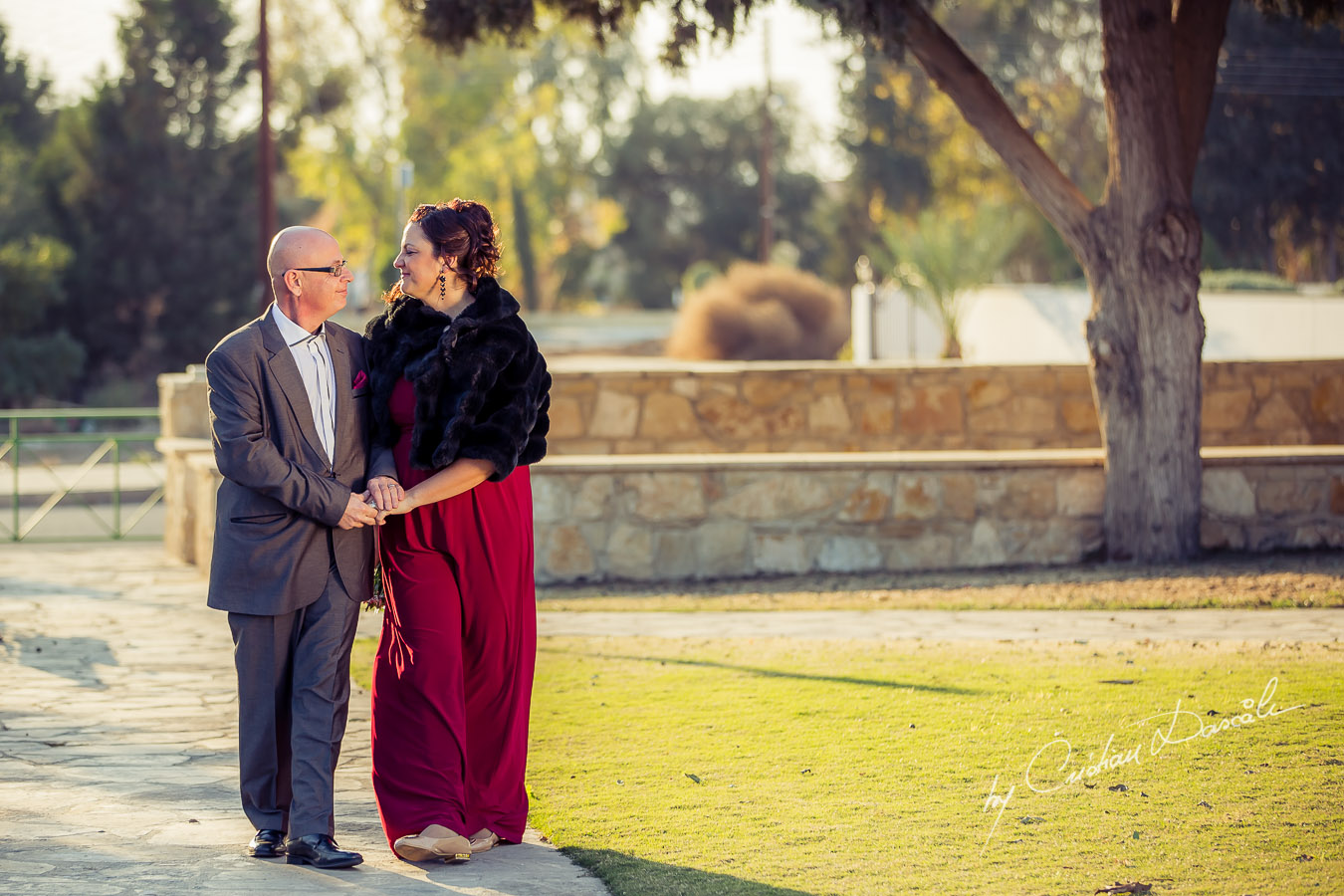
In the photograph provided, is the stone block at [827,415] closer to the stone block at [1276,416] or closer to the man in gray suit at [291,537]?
the stone block at [1276,416]

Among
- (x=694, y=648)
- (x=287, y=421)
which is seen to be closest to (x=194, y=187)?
(x=694, y=648)

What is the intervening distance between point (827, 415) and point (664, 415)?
1413 mm

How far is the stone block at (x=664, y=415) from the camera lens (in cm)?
1318

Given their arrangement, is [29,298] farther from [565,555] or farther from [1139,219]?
[1139,219]

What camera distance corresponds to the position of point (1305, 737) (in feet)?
17.9

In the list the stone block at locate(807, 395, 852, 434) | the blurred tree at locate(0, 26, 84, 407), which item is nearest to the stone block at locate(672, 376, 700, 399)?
the stone block at locate(807, 395, 852, 434)

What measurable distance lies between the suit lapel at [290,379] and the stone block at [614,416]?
8647 mm

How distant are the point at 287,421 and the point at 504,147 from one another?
48.7 metres

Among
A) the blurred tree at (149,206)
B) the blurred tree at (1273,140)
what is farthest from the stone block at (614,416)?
the blurred tree at (1273,140)

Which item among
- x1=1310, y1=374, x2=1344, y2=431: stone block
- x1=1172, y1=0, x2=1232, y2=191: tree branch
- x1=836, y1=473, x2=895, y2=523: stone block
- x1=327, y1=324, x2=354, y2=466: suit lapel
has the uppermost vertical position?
x1=1172, y1=0, x2=1232, y2=191: tree branch

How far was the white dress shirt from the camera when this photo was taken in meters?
4.54

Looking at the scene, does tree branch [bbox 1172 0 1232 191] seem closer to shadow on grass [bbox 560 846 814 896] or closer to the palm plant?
shadow on grass [bbox 560 846 814 896]

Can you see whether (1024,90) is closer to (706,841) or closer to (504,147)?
(504,147)

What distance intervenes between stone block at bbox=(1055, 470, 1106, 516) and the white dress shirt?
6.63 m
